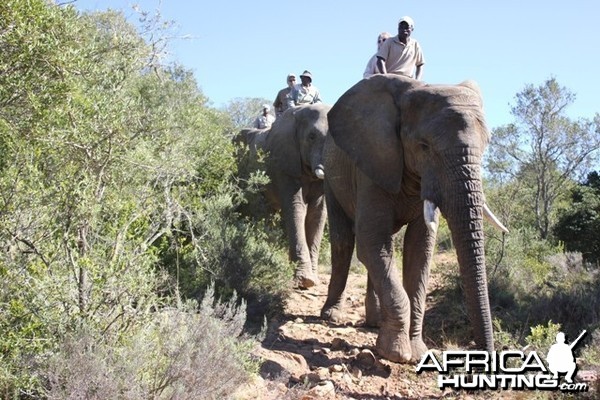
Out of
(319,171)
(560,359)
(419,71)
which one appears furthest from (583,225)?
(560,359)

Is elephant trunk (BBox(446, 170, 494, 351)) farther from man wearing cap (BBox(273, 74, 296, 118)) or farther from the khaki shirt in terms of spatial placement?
man wearing cap (BBox(273, 74, 296, 118))

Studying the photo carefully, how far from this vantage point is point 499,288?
8711mm

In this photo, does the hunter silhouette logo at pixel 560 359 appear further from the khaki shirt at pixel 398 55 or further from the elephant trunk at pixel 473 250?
the khaki shirt at pixel 398 55

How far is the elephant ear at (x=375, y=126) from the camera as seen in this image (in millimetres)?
6531

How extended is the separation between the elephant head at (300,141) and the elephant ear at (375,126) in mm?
3738

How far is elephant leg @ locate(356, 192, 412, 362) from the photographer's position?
6.27 meters

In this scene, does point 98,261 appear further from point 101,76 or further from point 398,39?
point 398,39

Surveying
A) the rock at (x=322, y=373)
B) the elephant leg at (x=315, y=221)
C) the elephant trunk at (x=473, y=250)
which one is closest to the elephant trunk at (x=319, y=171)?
the elephant leg at (x=315, y=221)

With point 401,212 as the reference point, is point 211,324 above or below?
below

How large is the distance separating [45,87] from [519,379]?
→ 164 inches

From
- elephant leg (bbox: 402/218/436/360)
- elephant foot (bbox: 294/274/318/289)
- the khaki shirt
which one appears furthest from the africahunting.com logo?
elephant foot (bbox: 294/274/318/289)

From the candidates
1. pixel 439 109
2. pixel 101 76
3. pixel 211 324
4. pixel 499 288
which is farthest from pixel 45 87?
pixel 499 288

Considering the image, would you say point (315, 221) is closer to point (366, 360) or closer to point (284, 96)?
point (284, 96)

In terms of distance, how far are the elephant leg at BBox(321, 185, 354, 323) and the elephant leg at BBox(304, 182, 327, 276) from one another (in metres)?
2.97
